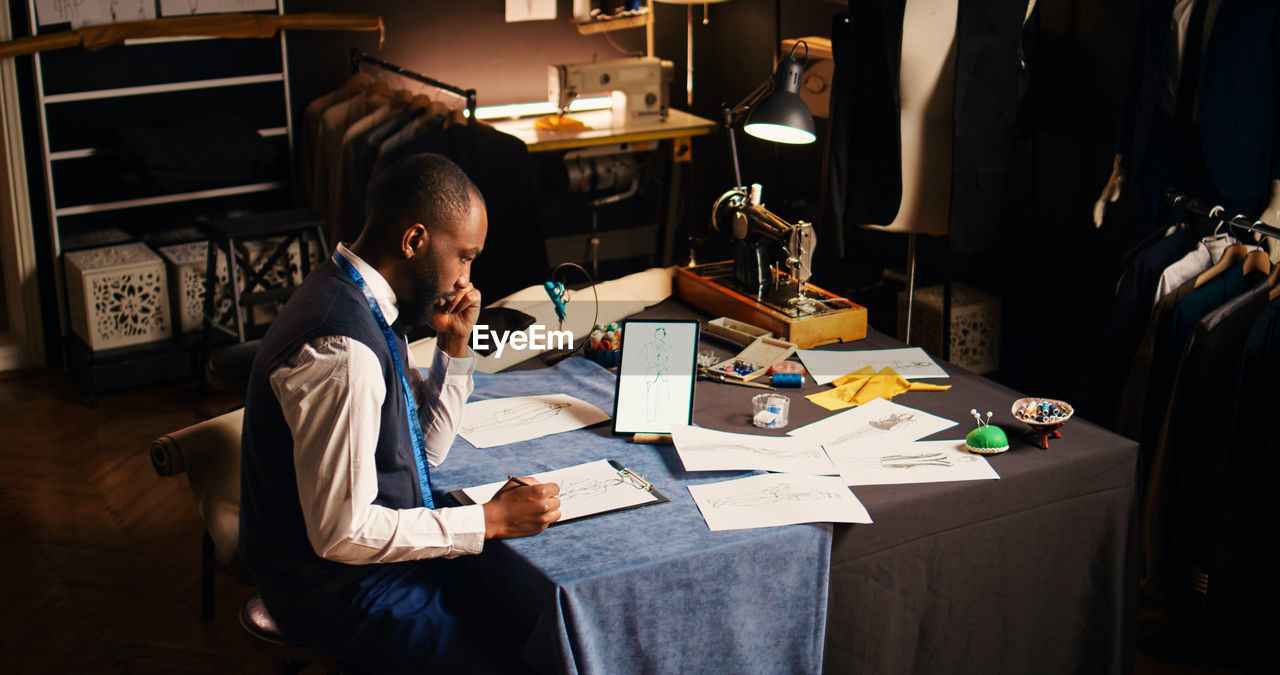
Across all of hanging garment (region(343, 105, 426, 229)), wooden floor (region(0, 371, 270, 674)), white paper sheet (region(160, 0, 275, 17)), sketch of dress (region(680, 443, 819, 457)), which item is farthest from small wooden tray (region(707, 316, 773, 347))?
white paper sheet (region(160, 0, 275, 17))

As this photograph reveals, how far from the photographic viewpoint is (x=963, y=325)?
432cm

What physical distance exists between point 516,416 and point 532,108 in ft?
11.6

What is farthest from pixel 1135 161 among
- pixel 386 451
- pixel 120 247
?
pixel 120 247

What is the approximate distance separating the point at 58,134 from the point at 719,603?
411 centimetres

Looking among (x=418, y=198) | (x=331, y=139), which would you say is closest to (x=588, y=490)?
(x=418, y=198)

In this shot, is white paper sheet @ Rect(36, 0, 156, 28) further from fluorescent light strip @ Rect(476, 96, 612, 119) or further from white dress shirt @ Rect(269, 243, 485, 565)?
white dress shirt @ Rect(269, 243, 485, 565)

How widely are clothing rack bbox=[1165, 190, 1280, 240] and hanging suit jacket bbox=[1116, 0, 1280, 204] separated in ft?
0.30

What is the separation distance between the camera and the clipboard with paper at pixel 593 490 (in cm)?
214

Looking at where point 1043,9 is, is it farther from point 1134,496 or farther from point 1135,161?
point 1134,496

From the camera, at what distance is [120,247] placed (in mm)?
4902

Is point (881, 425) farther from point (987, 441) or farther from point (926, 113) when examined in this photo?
point (926, 113)

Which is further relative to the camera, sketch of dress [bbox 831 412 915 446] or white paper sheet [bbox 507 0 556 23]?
white paper sheet [bbox 507 0 556 23]

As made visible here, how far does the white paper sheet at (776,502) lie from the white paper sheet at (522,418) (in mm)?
435

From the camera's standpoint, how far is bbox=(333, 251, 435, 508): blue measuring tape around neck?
2.05 m
